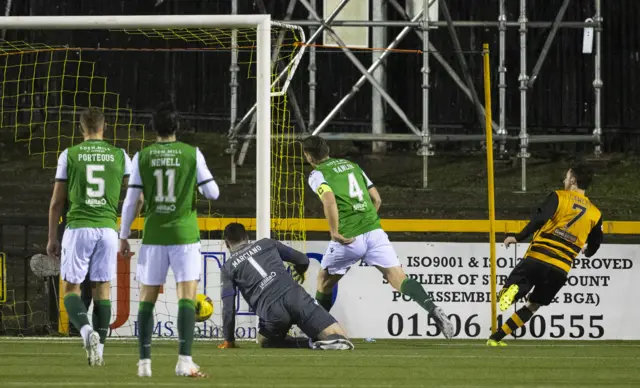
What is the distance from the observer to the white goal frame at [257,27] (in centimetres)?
1294

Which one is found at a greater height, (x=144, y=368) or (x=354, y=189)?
(x=354, y=189)

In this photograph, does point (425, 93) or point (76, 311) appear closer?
point (76, 311)

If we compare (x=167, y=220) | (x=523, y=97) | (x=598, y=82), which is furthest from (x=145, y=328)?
(x=598, y=82)

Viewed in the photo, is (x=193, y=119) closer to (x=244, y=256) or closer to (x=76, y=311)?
(x=244, y=256)

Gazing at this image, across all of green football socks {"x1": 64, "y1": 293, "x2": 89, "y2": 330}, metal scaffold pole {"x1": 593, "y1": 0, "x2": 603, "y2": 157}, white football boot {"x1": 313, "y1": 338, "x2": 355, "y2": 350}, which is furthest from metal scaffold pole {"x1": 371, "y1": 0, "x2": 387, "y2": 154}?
green football socks {"x1": 64, "y1": 293, "x2": 89, "y2": 330}

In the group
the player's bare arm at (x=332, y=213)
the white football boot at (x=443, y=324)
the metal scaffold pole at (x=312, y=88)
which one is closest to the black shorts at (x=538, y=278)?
the white football boot at (x=443, y=324)

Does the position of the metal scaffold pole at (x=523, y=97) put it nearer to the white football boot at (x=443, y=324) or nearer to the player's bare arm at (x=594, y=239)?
the player's bare arm at (x=594, y=239)

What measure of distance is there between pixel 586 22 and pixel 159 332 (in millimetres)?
7388

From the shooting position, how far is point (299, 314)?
12242 millimetres

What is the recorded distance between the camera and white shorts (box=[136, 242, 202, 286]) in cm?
952

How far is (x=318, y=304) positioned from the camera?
1243cm

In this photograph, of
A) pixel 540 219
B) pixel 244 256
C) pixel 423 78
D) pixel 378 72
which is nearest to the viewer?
pixel 244 256

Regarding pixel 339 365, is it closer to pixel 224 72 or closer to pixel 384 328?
pixel 384 328

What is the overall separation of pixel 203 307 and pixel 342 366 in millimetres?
3591
